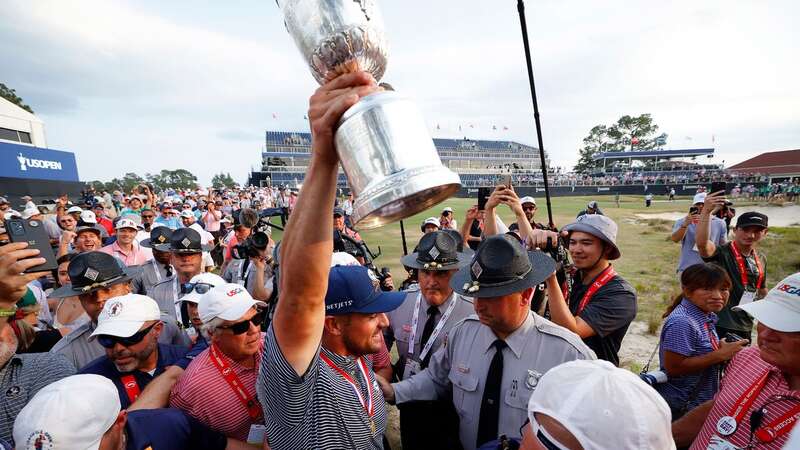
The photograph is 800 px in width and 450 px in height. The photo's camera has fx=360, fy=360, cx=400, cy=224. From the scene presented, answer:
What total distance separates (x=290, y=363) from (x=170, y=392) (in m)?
1.74

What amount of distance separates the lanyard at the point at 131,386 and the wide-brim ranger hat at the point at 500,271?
7.59 feet

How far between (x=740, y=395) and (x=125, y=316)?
386 centimetres

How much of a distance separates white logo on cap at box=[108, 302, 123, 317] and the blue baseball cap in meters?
1.80

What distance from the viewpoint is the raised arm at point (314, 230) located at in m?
1.07

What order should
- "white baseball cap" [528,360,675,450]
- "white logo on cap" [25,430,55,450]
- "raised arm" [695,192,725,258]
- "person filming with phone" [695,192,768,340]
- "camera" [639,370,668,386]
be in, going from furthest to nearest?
"raised arm" [695,192,725,258], "person filming with phone" [695,192,768,340], "camera" [639,370,668,386], "white logo on cap" [25,430,55,450], "white baseball cap" [528,360,675,450]

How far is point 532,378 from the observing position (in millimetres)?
2146

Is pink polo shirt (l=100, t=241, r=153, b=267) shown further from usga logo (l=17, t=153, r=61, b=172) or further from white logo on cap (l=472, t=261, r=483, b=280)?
usga logo (l=17, t=153, r=61, b=172)

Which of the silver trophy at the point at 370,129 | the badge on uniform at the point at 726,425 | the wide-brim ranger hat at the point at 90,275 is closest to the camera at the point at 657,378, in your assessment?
the badge on uniform at the point at 726,425

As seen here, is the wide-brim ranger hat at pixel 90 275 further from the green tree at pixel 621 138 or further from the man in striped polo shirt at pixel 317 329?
the green tree at pixel 621 138

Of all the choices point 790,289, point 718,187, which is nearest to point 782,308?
point 790,289

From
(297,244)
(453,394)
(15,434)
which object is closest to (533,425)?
(297,244)

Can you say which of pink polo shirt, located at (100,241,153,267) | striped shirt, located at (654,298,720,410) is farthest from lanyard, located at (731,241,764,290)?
pink polo shirt, located at (100,241,153,267)

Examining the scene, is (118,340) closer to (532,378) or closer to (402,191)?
(402,191)

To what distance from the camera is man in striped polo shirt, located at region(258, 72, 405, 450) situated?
3.61 ft
